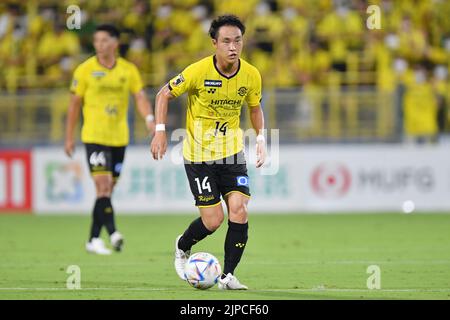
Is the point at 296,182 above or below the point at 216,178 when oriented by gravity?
below

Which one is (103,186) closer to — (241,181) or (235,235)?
(241,181)

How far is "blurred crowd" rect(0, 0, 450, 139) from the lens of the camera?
20.4 meters

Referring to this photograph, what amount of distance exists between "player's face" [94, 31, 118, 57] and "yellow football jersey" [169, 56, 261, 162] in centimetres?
363

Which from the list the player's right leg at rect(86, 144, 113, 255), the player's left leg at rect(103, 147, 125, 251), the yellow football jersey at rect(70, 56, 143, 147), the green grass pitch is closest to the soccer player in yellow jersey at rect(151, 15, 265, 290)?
the green grass pitch

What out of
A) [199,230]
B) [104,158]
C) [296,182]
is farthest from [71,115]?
[296,182]

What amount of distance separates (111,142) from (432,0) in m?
10.5

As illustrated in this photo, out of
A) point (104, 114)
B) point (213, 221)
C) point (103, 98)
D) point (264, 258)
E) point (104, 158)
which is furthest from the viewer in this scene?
point (103, 98)

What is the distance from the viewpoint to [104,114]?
1264 centimetres

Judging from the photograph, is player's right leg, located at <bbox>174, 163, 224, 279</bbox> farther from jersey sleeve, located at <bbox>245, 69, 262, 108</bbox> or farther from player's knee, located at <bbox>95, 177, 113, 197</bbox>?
player's knee, located at <bbox>95, 177, 113, 197</bbox>

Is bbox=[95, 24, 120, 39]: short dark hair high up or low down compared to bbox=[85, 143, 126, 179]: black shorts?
up

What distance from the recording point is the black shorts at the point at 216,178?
8.93 metres

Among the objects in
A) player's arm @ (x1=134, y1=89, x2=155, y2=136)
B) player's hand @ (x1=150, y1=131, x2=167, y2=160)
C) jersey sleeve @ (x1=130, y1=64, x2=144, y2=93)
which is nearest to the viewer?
player's hand @ (x1=150, y1=131, x2=167, y2=160)

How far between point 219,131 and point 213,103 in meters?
0.27

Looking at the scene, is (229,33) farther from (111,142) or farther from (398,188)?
(398,188)
